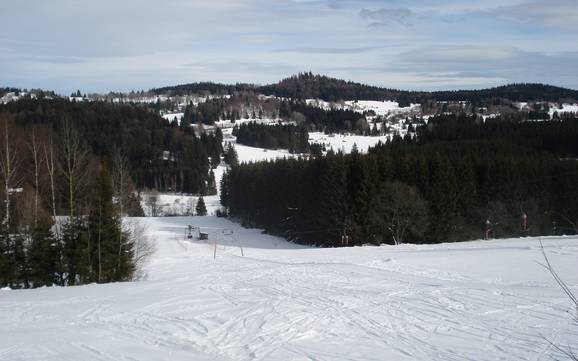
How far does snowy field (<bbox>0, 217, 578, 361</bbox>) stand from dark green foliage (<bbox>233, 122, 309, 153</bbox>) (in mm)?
125786

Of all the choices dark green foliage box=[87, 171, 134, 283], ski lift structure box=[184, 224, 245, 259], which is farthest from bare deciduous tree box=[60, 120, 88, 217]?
ski lift structure box=[184, 224, 245, 259]

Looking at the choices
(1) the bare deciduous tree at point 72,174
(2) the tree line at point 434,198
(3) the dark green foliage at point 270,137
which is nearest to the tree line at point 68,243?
(1) the bare deciduous tree at point 72,174

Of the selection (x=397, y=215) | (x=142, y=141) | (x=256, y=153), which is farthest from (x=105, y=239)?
(x=256, y=153)

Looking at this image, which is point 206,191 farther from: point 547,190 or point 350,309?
point 350,309

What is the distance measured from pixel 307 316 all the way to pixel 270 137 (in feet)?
460

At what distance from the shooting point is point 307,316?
13398 mm

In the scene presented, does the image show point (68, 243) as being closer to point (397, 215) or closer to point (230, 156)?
point (397, 215)

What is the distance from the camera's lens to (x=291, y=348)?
1065 cm

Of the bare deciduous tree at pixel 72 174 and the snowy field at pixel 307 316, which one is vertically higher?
the bare deciduous tree at pixel 72 174

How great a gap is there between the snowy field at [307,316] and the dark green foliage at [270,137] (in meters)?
126

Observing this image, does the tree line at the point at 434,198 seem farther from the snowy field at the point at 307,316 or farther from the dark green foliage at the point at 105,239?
the dark green foliage at the point at 105,239

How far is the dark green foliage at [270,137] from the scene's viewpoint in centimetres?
14975

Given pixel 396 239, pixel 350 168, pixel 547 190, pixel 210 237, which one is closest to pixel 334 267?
pixel 396 239

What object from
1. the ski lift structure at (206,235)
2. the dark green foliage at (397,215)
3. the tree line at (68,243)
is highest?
the tree line at (68,243)
